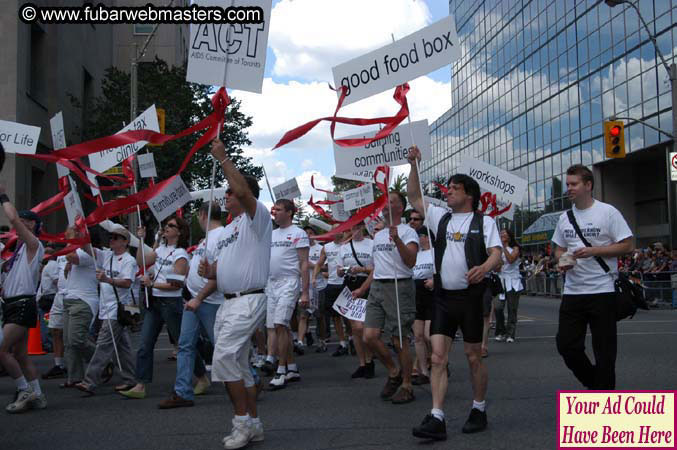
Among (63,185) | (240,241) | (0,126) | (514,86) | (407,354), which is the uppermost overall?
(514,86)

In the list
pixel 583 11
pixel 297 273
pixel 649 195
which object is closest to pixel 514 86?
pixel 583 11

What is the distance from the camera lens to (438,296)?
5637 mm

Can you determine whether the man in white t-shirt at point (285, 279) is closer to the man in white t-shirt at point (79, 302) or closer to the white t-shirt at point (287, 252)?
the white t-shirt at point (287, 252)

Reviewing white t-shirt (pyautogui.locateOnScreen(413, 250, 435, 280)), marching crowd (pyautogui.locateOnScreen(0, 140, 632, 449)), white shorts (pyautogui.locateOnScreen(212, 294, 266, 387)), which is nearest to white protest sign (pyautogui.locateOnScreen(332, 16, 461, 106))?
marching crowd (pyautogui.locateOnScreen(0, 140, 632, 449))

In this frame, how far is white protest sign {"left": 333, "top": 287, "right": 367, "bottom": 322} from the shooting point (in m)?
8.08

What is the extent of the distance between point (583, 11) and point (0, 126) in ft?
116

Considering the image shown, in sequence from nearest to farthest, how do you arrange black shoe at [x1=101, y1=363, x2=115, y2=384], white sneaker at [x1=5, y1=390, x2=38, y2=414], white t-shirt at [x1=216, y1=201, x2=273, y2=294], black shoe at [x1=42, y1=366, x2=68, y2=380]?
white t-shirt at [x1=216, y1=201, x2=273, y2=294]
white sneaker at [x1=5, y1=390, x2=38, y2=414]
black shoe at [x1=101, y1=363, x2=115, y2=384]
black shoe at [x1=42, y1=366, x2=68, y2=380]

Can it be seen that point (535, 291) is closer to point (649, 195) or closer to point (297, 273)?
point (649, 195)

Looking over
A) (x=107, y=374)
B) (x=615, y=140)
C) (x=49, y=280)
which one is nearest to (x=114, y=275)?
(x=107, y=374)

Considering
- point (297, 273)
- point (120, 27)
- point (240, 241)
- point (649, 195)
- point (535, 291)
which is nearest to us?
point (240, 241)

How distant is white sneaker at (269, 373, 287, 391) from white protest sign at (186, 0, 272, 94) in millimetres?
3417

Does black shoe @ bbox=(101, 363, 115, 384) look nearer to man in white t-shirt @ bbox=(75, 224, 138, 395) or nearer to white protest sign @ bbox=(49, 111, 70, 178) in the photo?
man in white t-shirt @ bbox=(75, 224, 138, 395)

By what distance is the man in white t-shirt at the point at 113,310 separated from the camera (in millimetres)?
7754

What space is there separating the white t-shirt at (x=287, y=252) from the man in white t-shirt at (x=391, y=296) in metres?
1.35
